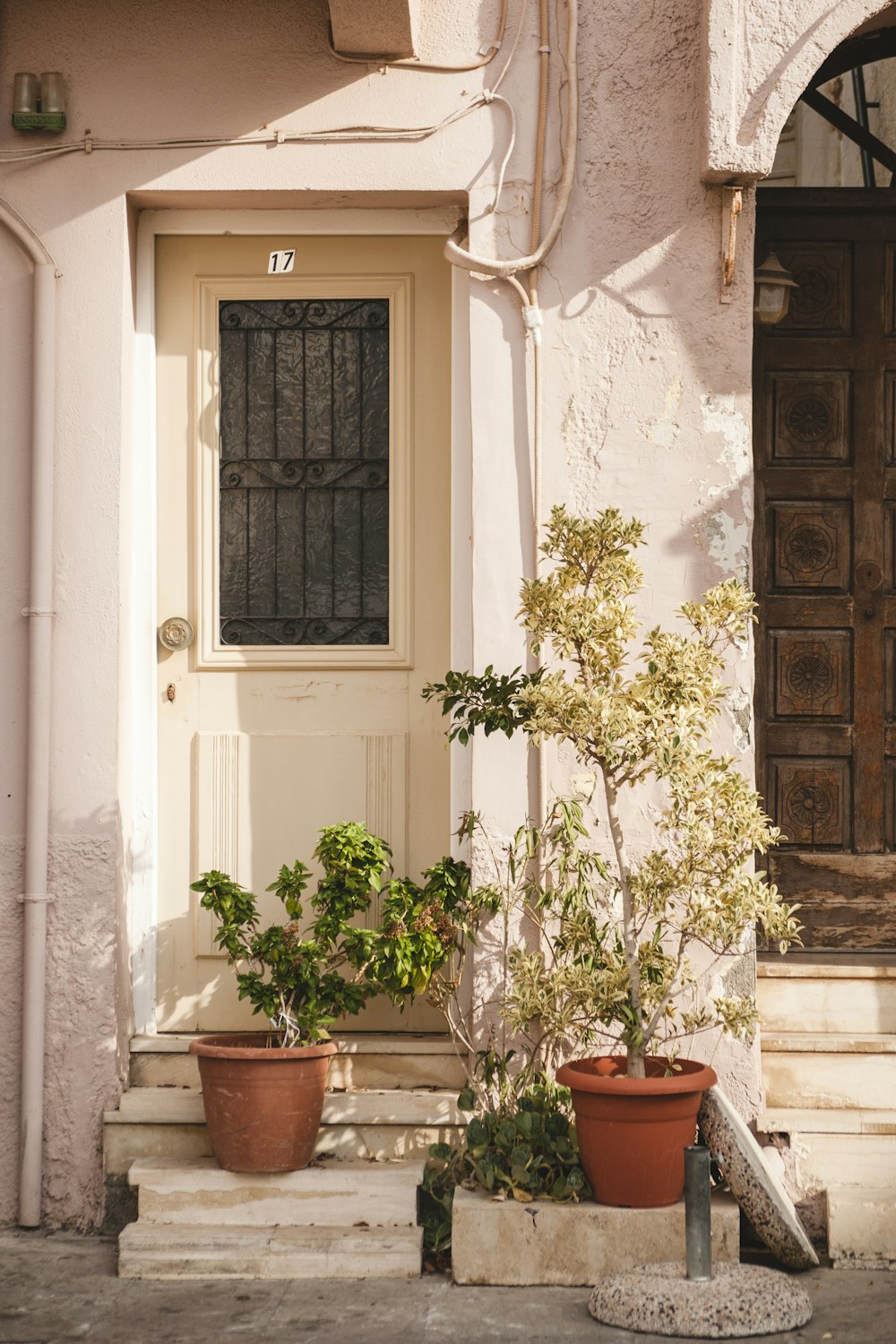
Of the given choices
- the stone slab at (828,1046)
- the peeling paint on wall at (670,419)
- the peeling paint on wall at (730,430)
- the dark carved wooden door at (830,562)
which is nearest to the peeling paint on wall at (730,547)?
the peeling paint on wall at (730,430)

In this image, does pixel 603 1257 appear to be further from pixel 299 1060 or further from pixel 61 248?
pixel 61 248

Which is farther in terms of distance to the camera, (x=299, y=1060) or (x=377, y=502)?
(x=377, y=502)

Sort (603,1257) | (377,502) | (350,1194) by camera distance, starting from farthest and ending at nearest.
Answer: (377,502), (350,1194), (603,1257)

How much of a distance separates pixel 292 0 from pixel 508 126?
2.71 ft

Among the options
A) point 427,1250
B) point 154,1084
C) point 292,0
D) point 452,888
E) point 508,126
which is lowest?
point 427,1250

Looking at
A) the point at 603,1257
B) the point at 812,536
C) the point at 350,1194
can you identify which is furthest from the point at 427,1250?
the point at 812,536

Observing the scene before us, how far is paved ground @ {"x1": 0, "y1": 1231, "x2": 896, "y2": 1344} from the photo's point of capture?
3764 millimetres

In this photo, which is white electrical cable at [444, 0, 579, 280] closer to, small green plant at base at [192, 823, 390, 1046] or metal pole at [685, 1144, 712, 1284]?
small green plant at base at [192, 823, 390, 1046]

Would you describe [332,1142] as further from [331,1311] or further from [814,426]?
[814,426]

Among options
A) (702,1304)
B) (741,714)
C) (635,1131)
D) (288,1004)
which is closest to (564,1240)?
(635,1131)

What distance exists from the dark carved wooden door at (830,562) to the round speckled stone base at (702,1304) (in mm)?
1830

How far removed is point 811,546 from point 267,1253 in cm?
310

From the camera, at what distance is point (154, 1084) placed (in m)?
4.86

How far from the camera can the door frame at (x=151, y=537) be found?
4859 mm
